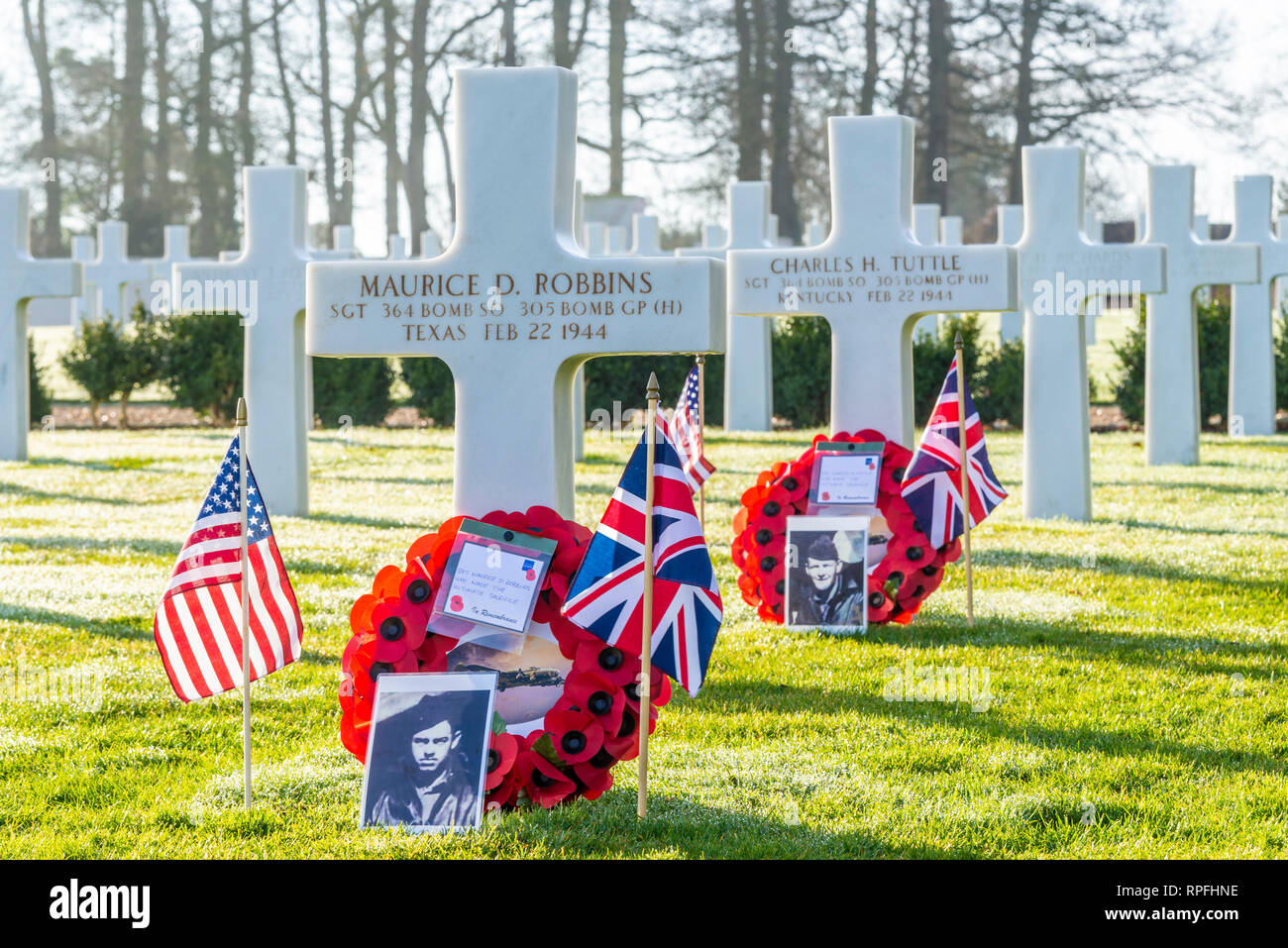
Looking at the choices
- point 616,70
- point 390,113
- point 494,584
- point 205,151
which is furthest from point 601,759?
point 205,151

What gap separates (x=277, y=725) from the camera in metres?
5.50

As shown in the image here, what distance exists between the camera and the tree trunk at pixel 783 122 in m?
29.5

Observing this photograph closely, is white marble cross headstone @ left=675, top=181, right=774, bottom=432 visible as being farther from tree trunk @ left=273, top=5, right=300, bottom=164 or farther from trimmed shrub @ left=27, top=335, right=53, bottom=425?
tree trunk @ left=273, top=5, right=300, bottom=164

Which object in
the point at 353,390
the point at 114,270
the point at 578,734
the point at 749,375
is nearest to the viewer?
the point at 578,734

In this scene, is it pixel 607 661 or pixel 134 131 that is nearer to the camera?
pixel 607 661

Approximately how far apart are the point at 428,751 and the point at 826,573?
3262 millimetres

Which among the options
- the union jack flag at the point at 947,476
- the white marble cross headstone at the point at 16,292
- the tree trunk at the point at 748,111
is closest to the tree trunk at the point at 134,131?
the tree trunk at the point at 748,111

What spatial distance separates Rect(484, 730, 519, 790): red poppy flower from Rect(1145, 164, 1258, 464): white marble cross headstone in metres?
11.8

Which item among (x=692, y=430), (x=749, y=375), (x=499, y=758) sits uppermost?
(x=749, y=375)

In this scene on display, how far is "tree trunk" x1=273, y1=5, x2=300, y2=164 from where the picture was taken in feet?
108

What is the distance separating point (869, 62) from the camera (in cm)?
2941

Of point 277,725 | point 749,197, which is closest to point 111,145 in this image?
point 749,197

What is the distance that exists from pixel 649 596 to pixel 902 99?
27.4m

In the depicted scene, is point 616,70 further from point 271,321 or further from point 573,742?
point 573,742
